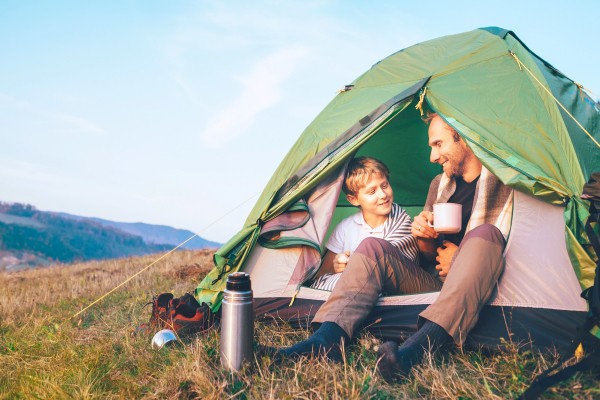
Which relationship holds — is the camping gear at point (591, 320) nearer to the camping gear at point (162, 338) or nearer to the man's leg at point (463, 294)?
the man's leg at point (463, 294)

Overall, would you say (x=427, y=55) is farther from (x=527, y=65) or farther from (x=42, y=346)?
(x=42, y=346)

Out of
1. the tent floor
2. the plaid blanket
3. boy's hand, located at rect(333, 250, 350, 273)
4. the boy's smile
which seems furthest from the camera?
the boy's smile

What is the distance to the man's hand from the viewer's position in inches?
133

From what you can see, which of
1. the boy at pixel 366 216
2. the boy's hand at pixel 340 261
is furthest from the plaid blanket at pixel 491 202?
the boy's hand at pixel 340 261

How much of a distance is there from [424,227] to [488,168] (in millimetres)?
528

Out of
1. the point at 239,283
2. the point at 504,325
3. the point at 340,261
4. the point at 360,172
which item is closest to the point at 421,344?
the point at 504,325

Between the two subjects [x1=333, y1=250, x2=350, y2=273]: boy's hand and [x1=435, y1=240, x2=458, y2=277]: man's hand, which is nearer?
[x1=435, y1=240, x2=458, y2=277]: man's hand

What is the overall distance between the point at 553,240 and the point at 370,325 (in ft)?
3.54

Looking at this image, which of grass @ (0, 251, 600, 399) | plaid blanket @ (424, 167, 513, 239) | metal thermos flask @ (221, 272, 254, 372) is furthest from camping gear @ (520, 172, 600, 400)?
metal thermos flask @ (221, 272, 254, 372)

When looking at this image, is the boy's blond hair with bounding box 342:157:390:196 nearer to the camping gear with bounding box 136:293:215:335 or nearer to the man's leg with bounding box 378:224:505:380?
the man's leg with bounding box 378:224:505:380

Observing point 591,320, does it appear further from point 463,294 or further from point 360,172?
point 360,172

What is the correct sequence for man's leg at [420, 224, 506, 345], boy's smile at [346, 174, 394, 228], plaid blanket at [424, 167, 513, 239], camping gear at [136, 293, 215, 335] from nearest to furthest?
man's leg at [420, 224, 506, 345] < plaid blanket at [424, 167, 513, 239] < camping gear at [136, 293, 215, 335] < boy's smile at [346, 174, 394, 228]

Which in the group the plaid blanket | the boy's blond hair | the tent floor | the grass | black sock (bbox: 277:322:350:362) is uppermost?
the boy's blond hair

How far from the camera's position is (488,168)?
3119mm
